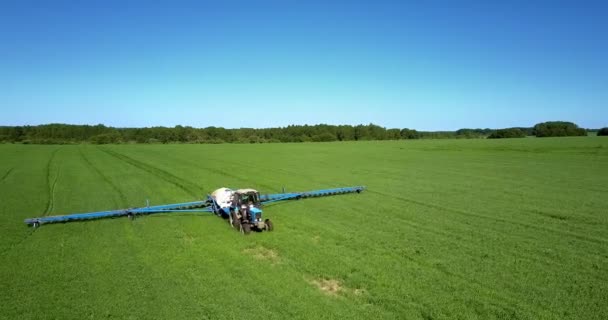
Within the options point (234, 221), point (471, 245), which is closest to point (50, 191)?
point (234, 221)

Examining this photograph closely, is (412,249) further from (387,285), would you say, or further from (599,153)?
(599,153)

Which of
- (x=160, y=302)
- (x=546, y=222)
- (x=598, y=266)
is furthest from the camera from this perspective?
(x=546, y=222)

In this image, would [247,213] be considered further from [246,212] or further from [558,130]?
[558,130]

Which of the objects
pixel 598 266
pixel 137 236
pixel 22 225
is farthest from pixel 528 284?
pixel 22 225

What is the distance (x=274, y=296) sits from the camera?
9.00 metres

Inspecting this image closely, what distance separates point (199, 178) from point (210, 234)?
16366 millimetres

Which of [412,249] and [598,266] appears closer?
[598,266]

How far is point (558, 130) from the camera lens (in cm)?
10400

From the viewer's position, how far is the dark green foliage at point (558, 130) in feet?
328

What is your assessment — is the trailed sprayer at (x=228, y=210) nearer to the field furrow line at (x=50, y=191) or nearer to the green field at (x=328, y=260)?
the green field at (x=328, y=260)

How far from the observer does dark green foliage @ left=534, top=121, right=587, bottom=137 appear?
100 meters

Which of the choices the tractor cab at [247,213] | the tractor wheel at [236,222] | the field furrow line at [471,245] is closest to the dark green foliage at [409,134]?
the field furrow line at [471,245]

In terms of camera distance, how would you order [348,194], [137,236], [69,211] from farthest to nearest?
1. [348,194]
2. [69,211]
3. [137,236]

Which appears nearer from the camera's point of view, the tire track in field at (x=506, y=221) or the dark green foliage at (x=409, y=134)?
the tire track in field at (x=506, y=221)
